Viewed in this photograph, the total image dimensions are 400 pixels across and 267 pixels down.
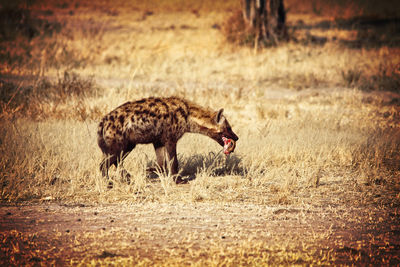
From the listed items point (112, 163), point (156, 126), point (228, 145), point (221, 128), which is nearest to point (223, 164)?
point (228, 145)

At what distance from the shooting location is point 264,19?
65.1 ft

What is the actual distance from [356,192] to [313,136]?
8.42 ft

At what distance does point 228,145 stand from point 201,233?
7.62 ft

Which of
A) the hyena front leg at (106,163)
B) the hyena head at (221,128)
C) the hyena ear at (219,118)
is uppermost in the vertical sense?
the hyena ear at (219,118)

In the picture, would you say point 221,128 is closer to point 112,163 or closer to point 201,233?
point 112,163

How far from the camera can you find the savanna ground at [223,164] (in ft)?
16.2

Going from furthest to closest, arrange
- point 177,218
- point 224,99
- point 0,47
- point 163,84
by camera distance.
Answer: point 0,47, point 163,84, point 224,99, point 177,218

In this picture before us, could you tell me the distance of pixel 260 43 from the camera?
19281mm

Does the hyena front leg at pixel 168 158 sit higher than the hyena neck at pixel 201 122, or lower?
lower

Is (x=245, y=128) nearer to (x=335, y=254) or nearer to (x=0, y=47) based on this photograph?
(x=335, y=254)

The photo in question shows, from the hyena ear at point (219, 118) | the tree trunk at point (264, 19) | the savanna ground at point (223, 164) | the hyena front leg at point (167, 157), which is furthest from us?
the tree trunk at point (264, 19)

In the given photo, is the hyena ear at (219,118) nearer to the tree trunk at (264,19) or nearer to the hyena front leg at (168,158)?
the hyena front leg at (168,158)

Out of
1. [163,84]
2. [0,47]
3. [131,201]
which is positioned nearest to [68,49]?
[0,47]

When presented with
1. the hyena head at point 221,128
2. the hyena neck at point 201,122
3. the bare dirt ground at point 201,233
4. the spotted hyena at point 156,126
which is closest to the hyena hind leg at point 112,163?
the spotted hyena at point 156,126
